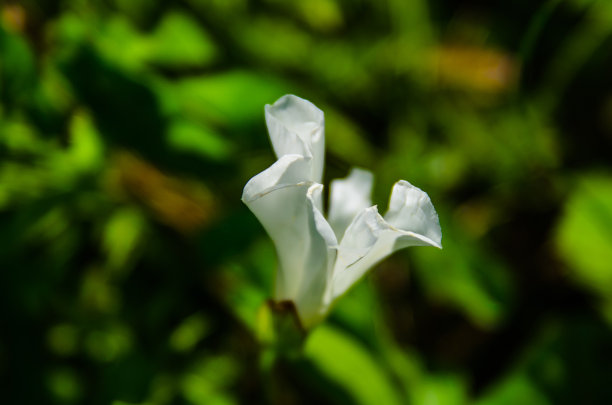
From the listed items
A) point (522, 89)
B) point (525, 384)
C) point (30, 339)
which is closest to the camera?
point (30, 339)

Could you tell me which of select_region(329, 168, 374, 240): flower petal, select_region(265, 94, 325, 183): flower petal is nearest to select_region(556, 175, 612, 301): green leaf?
select_region(329, 168, 374, 240): flower petal

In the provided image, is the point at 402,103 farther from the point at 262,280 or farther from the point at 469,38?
the point at 262,280

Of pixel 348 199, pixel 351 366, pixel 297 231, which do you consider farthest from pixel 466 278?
pixel 297 231

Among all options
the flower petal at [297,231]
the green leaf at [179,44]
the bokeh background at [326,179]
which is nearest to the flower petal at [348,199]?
the flower petal at [297,231]

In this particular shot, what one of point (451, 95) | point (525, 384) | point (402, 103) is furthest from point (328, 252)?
point (451, 95)

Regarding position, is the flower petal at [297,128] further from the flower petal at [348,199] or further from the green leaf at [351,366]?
the green leaf at [351,366]

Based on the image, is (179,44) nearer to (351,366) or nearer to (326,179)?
(326,179)

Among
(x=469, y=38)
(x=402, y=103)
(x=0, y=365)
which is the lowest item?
(x=0, y=365)
